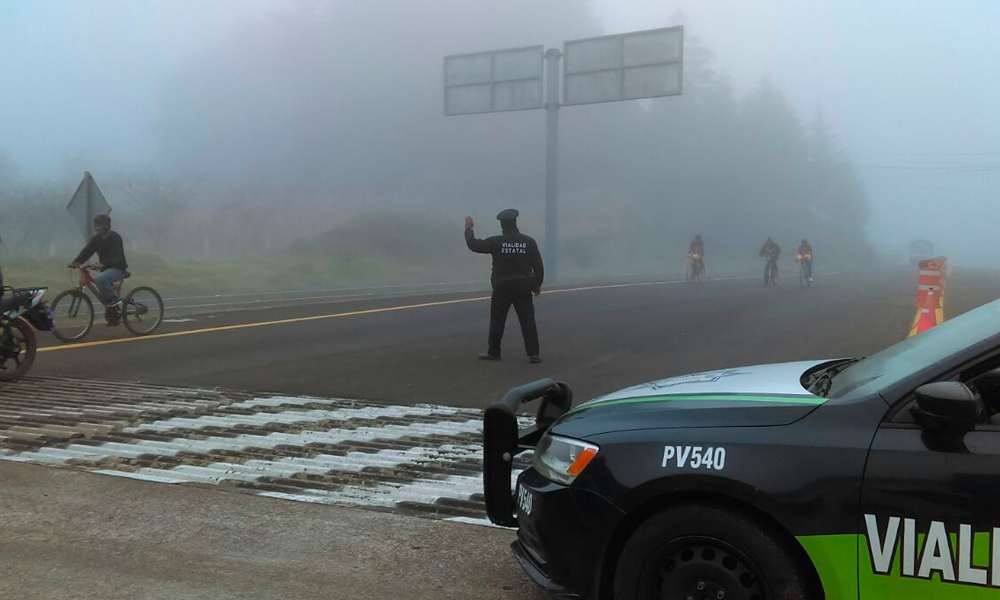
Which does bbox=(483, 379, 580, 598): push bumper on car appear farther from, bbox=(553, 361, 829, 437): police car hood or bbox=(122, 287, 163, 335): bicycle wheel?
bbox=(122, 287, 163, 335): bicycle wheel

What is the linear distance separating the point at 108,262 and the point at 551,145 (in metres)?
21.9

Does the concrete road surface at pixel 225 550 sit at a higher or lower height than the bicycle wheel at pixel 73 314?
lower

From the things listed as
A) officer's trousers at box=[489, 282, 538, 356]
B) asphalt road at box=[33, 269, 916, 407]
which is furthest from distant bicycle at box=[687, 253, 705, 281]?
officer's trousers at box=[489, 282, 538, 356]

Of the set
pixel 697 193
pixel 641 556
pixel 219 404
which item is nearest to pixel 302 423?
pixel 219 404

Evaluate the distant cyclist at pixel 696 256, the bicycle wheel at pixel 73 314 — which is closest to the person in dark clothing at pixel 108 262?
the bicycle wheel at pixel 73 314

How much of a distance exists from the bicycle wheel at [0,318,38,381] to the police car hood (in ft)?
23.6

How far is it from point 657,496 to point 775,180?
357 ft

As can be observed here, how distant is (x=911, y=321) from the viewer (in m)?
14.9

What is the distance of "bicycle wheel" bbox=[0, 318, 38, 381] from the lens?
8.38 metres

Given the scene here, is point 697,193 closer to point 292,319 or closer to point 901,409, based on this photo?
point 292,319

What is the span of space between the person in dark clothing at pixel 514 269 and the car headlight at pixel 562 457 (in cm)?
660

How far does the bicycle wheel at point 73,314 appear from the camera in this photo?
11516 mm

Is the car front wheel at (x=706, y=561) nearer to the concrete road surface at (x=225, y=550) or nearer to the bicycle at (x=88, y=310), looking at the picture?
the concrete road surface at (x=225, y=550)

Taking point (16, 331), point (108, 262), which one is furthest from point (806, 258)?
point (16, 331)
